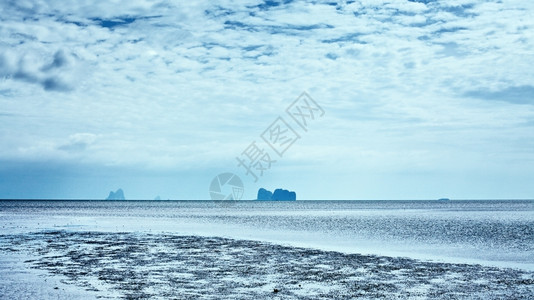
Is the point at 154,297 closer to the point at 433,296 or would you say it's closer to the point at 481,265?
the point at 433,296

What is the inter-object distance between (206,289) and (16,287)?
273 inches

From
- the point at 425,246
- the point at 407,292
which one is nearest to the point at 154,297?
the point at 407,292

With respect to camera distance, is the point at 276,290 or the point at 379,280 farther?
the point at 379,280

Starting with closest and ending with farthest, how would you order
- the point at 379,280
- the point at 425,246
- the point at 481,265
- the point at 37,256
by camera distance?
the point at 379,280
the point at 481,265
the point at 37,256
the point at 425,246

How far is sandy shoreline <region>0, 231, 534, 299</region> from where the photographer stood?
17.0 metres

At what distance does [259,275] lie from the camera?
69.3ft

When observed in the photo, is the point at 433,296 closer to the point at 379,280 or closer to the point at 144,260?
the point at 379,280

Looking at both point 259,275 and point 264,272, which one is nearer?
point 259,275

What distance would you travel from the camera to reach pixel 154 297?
52.5 feet

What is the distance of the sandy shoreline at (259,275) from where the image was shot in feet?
55.8

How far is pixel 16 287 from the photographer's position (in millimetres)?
18109

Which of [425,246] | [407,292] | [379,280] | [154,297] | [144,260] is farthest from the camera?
[425,246]

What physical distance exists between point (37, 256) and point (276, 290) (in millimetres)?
17357

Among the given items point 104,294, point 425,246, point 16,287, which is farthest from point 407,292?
point 425,246
